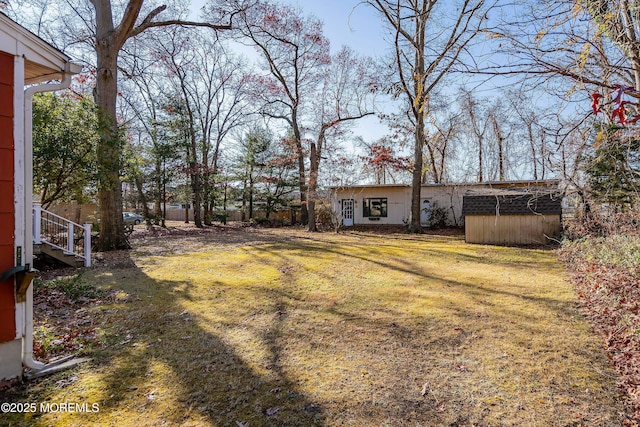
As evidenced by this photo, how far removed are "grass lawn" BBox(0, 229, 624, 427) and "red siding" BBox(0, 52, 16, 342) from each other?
0.62m

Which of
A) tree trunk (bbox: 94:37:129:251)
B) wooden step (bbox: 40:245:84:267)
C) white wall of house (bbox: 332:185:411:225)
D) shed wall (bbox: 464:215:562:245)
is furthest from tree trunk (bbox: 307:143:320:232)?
wooden step (bbox: 40:245:84:267)

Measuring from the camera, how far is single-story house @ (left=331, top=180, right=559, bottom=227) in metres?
18.3

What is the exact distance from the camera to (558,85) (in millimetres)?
3312

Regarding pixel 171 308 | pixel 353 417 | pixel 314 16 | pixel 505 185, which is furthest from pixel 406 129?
pixel 353 417

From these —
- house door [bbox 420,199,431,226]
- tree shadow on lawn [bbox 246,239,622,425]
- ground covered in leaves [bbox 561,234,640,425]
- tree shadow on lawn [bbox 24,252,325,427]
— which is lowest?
tree shadow on lawn [bbox 24,252,325,427]

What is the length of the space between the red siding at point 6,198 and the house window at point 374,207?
18467 millimetres

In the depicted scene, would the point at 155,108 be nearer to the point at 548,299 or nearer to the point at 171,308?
the point at 171,308

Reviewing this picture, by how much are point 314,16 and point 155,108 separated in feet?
38.8

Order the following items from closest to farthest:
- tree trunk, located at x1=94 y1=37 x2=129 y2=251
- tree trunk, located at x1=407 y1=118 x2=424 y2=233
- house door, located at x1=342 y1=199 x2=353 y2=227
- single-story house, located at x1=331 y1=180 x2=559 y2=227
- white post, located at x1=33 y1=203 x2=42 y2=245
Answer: white post, located at x1=33 y1=203 x2=42 y2=245 → tree trunk, located at x1=94 y1=37 x2=129 y2=251 → tree trunk, located at x1=407 y1=118 x2=424 y2=233 → single-story house, located at x1=331 y1=180 x2=559 y2=227 → house door, located at x1=342 y1=199 x2=353 y2=227

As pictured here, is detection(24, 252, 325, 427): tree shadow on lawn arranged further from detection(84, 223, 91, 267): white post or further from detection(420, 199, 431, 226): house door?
detection(420, 199, 431, 226): house door

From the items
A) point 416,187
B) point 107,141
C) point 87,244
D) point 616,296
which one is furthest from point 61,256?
point 416,187

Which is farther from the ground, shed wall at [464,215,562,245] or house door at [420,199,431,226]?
house door at [420,199,431,226]

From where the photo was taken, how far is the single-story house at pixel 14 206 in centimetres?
265

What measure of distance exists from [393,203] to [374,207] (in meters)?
1.22
